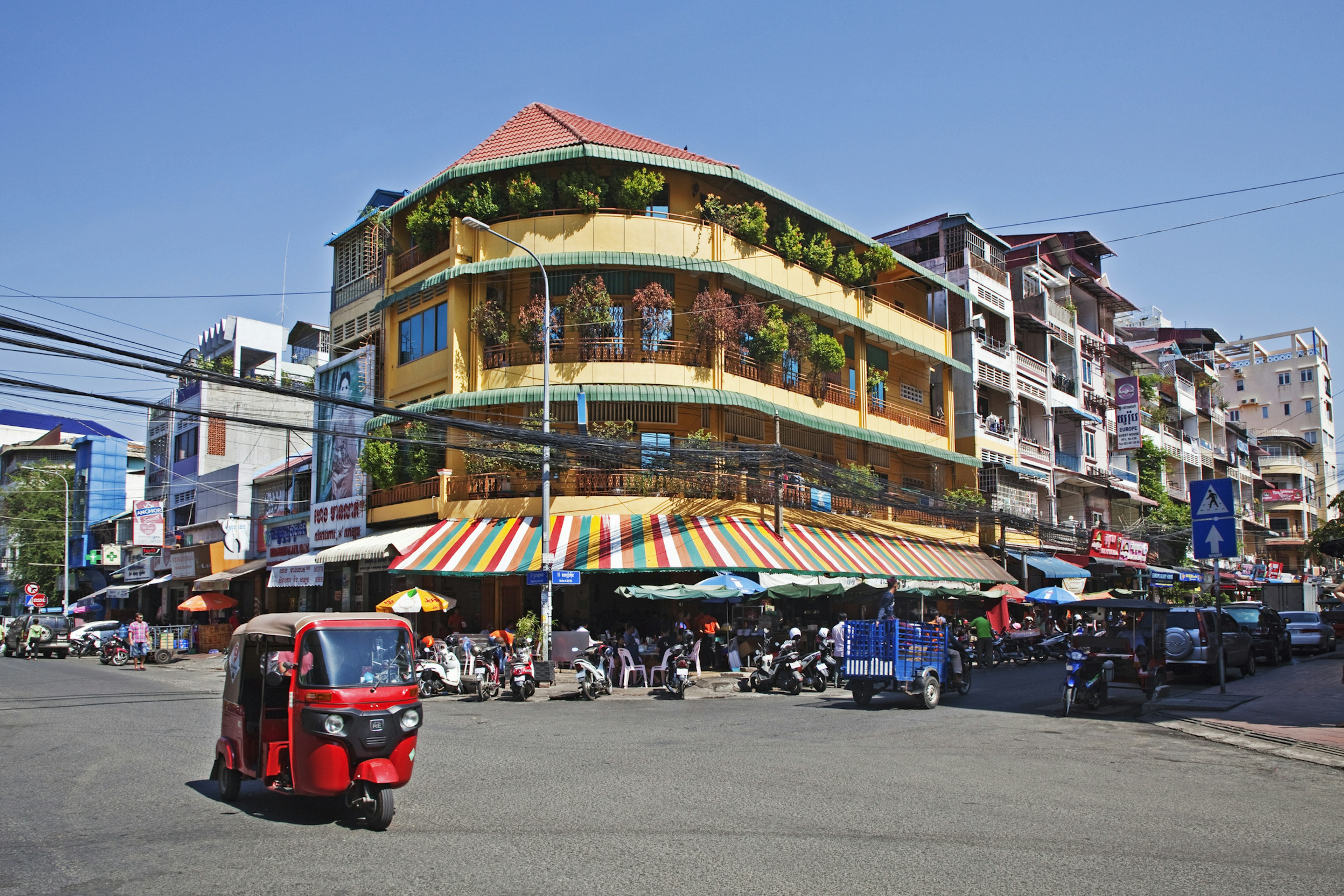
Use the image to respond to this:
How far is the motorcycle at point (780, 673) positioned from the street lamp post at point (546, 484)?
480cm

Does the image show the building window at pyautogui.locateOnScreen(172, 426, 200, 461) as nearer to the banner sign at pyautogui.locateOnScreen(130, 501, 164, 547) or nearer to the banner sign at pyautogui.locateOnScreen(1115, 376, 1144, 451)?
the banner sign at pyautogui.locateOnScreen(130, 501, 164, 547)

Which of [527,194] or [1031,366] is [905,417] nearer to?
[1031,366]

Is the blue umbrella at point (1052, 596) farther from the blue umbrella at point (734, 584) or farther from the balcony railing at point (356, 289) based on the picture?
the balcony railing at point (356, 289)

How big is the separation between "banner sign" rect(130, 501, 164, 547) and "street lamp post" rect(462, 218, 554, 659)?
2376 centimetres

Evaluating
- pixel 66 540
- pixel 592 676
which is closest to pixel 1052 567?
pixel 592 676

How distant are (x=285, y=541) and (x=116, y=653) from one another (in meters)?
6.69

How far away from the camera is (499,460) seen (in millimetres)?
28078

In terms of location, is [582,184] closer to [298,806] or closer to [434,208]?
[434,208]

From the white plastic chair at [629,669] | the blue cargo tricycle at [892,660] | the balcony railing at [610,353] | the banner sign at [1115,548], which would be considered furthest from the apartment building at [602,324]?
the banner sign at [1115,548]

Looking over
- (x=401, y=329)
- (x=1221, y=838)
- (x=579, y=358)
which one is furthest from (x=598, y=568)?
(x=1221, y=838)

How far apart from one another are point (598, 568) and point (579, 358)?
6.44 metres

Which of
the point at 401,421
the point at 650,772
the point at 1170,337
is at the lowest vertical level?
the point at 650,772

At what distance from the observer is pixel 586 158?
93.2 ft

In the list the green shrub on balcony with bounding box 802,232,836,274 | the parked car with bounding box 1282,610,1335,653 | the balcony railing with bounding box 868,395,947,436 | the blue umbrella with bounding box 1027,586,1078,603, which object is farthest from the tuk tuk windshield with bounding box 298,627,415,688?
the parked car with bounding box 1282,610,1335,653
